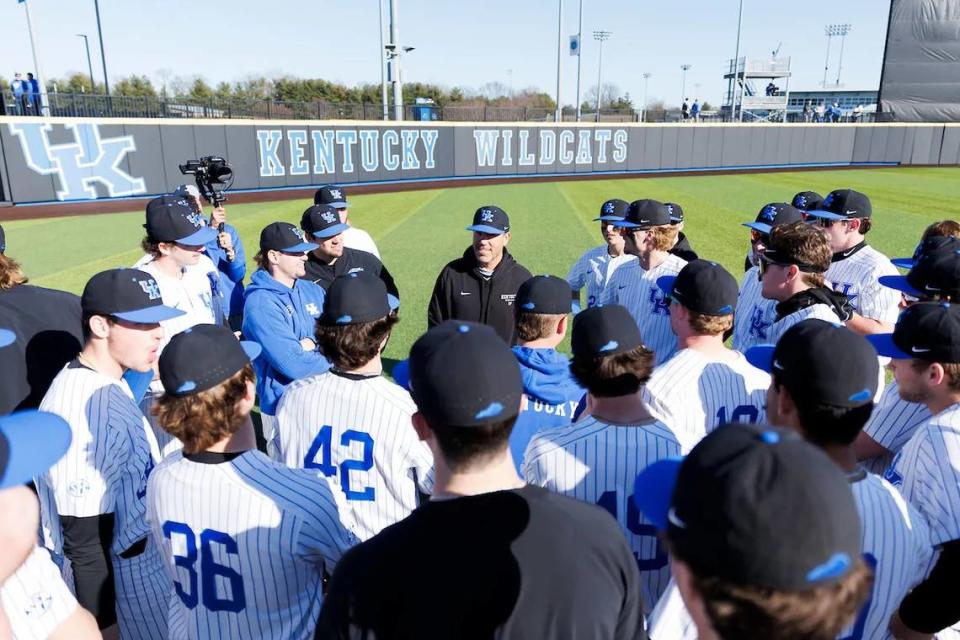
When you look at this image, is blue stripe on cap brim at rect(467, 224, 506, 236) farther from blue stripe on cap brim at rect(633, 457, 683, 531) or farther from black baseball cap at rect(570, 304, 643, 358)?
blue stripe on cap brim at rect(633, 457, 683, 531)

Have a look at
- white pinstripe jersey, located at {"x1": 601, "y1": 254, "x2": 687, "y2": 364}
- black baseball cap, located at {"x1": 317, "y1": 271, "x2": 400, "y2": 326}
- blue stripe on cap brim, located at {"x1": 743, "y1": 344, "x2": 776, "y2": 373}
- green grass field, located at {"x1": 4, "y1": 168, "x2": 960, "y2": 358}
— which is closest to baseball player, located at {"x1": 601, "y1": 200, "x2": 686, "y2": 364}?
white pinstripe jersey, located at {"x1": 601, "y1": 254, "x2": 687, "y2": 364}

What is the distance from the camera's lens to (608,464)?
226 cm

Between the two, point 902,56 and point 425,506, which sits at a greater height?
point 902,56

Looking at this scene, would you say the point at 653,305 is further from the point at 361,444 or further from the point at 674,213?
the point at 361,444

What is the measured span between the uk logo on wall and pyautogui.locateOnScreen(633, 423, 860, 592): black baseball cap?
2133 centimetres

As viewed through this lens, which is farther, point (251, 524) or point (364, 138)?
point (364, 138)

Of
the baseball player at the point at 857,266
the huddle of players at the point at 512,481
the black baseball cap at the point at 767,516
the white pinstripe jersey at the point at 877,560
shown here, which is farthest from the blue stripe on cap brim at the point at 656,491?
the baseball player at the point at 857,266

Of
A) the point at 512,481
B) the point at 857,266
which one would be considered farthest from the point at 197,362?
the point at 857,266

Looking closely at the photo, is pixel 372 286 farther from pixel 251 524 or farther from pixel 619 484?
pixel 619 484

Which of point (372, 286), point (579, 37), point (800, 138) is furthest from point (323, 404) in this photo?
point (579, 37)

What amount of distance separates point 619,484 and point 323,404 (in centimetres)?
129

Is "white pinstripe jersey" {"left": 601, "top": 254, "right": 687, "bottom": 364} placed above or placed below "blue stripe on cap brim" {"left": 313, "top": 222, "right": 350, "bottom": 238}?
below

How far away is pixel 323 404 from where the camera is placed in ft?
8.82

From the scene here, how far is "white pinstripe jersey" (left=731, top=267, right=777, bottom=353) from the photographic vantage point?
4199 mm
